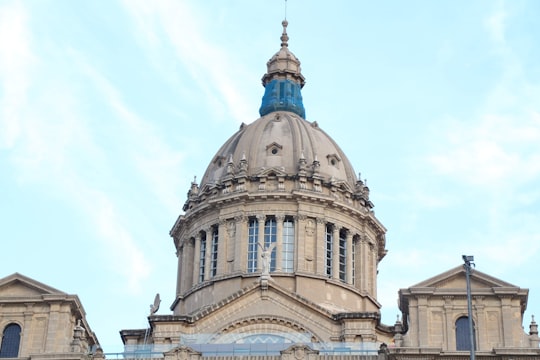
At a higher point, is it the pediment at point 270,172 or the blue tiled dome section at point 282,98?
the blue tiled dome section at point 282,98

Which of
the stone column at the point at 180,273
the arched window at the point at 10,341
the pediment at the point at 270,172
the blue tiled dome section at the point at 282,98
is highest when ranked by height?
the blue tiled dome section at the point at 282,98

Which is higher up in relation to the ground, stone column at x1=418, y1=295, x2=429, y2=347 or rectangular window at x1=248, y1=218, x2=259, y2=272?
rectangular window at x1=248, y1=218, x2=259, y2=272

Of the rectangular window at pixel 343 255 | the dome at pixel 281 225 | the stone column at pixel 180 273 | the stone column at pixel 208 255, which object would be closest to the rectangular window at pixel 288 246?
the dome at pixel 281 225

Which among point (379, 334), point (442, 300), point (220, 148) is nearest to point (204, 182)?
point (220, 148)

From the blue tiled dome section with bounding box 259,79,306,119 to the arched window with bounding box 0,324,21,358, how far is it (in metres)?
33.0

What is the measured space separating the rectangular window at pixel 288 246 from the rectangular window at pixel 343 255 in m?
3.79

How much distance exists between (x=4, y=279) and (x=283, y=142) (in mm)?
26243

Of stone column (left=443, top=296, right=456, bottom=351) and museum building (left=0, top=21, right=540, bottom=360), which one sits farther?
museum building (left=0, top=21, right=540, bottom=360)

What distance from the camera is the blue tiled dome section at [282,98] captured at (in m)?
96.2

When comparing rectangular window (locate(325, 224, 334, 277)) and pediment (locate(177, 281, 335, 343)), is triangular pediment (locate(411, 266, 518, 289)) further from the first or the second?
rectangular window (locate(325, 224, 334, 277))

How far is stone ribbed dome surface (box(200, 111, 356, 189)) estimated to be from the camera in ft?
288

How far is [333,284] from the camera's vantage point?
275 ft

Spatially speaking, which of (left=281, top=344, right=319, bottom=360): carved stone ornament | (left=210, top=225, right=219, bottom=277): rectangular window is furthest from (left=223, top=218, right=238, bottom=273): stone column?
(left=281, top=344, right=319, bottom=360): carved stone ornament

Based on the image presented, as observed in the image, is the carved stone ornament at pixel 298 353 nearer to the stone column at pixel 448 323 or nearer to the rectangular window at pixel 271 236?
the stone column at pixel 448 323
